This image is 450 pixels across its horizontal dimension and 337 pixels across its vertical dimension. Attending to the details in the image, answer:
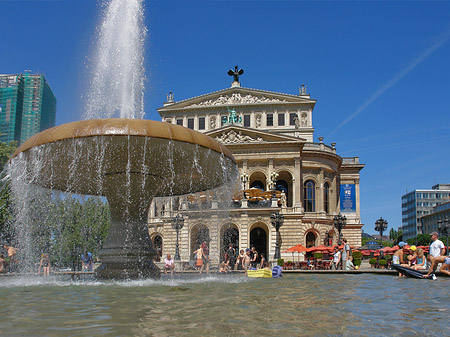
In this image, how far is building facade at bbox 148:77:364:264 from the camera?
131 feet

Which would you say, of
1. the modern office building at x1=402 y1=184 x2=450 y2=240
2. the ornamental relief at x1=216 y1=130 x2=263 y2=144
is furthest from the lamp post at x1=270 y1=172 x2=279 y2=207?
the modern office building at x1=402 y1=184 x2=450 y2=240

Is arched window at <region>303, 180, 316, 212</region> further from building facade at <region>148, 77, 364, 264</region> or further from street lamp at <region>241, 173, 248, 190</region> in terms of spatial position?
street lamp at <region>241, 173, 248, 190</region>

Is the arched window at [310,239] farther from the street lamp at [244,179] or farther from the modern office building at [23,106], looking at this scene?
the modern office building at [23,106]

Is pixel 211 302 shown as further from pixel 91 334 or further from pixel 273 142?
pixel 273 142

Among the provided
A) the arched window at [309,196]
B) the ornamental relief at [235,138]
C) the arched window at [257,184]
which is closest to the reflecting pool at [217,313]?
the ornamental relief at [235,138]

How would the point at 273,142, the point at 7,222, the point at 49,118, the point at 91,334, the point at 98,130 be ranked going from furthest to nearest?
1. the point at 49,118
2. the point at 273,142
3. the point at 7,222
4. the point at 98,130
5. the point at 91,334

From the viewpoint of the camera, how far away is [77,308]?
602 centimetres

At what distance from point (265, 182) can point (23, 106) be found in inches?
2311

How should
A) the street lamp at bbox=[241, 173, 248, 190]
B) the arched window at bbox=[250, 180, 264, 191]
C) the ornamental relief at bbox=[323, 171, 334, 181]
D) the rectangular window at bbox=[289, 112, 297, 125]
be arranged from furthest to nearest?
the rectangular window at bbox=[289, 112, 297, 125], the ornamental relief at bbox=[323, 171, 334, 181], the arched window at bbox=[250, 180, 264, 191], the street lamp at bbox=[241, 173, 248, 190]

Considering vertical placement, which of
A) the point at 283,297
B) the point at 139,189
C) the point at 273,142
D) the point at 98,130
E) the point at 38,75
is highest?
the point at 38,75

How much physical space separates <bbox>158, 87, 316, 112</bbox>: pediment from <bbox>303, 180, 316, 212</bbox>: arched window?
985cm

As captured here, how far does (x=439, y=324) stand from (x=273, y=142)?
4063cm

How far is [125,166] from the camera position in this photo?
1080cm

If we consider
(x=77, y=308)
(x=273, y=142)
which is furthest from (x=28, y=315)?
(x=273, y=142)
